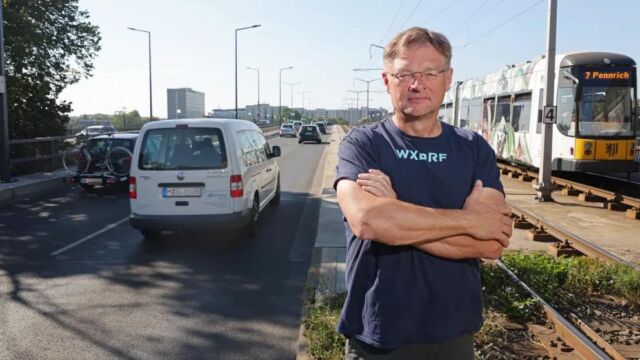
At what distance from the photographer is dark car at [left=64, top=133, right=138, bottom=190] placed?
1378 cm

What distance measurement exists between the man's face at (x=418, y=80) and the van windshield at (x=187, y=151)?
6.19m

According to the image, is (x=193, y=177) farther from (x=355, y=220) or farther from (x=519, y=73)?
(x=519, y=73)

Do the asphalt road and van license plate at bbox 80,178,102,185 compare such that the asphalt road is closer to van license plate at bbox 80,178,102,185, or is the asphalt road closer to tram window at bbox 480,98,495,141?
van license plate at bbox 80,178,102,185

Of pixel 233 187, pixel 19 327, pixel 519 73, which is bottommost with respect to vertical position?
pixel 19 327

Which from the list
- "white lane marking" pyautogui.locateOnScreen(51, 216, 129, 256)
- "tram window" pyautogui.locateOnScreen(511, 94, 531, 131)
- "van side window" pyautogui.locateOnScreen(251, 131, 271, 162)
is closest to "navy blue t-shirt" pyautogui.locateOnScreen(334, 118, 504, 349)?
"white lane marking" pyautogui.locateOnScreen(51, 216, 129, 256)

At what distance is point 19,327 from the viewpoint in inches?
201

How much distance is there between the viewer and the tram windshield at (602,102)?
13586mm

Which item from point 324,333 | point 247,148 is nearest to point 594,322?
point 324,333

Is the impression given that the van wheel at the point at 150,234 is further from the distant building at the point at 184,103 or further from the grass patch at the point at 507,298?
the distant building at the point at 184,103

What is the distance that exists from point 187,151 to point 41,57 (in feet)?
47.0

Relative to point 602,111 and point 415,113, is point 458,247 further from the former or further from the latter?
point 602,111

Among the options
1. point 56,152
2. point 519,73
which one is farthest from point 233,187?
point 56,152

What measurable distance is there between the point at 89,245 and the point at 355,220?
7.30 m

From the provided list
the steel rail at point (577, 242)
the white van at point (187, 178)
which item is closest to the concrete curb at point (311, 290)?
the white van at point (187, 178)
